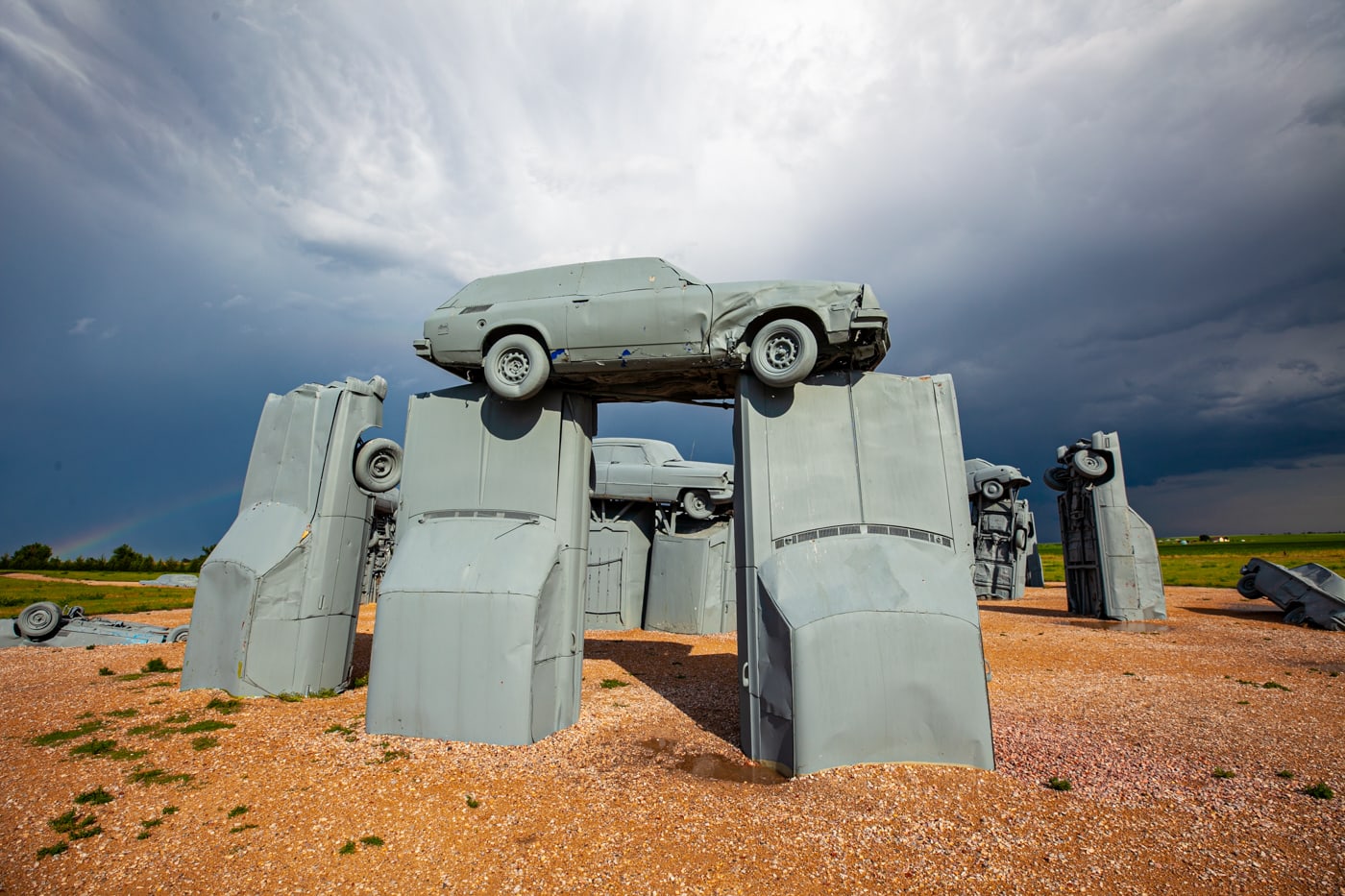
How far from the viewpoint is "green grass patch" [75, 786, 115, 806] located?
537cm

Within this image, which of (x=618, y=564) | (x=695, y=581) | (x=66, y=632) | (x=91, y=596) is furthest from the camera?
(x=91, y=596)

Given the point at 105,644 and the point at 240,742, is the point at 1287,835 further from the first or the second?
the point at 105,644

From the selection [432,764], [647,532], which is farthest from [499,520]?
[647,532]

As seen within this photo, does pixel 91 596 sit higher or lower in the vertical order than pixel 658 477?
lower

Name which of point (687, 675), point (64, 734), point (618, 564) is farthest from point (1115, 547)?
point (64, 734)

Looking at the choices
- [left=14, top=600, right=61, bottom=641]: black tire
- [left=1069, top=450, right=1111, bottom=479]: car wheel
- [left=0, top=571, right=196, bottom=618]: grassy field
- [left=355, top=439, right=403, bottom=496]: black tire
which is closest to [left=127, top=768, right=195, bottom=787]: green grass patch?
[left=355, top=439, right=403, bottom=496]: black tire

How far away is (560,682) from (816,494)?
4034 mm

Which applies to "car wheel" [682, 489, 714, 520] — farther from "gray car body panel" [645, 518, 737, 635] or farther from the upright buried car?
the upright buried car

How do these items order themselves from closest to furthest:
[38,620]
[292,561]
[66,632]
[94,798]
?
[94,798]
[292,561]
[38,620]
[66,632]

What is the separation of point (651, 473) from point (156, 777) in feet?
A: 46.3

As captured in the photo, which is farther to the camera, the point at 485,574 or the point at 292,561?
the point at 292,561

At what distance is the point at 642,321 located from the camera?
789cm

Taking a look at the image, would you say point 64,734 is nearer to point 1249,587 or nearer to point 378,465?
point 378,465

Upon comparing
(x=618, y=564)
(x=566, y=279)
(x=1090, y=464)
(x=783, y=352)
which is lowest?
(x=618, y=564)
